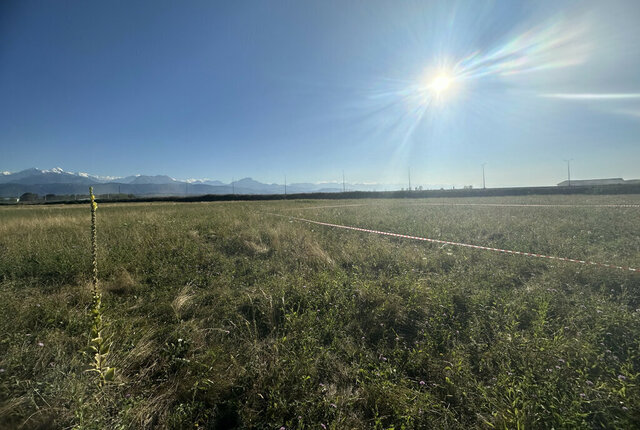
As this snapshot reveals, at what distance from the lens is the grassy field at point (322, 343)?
2148mm

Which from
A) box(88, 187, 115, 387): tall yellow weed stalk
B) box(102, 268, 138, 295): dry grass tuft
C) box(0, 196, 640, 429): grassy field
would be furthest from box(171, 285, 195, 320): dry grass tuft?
box(88, 187, 115, 387): tall yellow weed stalk

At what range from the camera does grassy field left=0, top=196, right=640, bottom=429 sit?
2.15m

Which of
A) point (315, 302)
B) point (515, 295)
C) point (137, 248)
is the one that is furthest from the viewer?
point (137, 248)

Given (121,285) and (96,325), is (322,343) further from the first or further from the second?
(121,285)

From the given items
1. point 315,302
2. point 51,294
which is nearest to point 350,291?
point 315,302

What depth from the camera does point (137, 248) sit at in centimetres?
669

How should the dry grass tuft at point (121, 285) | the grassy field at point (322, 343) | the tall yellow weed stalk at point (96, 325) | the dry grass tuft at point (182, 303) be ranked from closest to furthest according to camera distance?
1. the tall yellow weed stalk at point (96, 325)
2. the grassy field at point (322, 343)
3. the dry grass tuft at point (182, 303)
4. the dry grass tuft at point (121, 285)

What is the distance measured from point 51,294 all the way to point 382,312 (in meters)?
5.87

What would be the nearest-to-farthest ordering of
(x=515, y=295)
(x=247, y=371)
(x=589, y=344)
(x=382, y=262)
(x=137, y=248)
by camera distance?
(x=247, y=371)
(x=589, y=344)
(x=515, y=295)
(x=382, y=262)
(x=137, y=248)

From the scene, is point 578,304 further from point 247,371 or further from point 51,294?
point 51,294

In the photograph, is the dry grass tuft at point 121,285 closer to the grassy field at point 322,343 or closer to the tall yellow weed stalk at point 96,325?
the grassy field at point 322,343

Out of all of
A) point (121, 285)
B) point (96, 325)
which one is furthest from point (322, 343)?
point (121, 285)

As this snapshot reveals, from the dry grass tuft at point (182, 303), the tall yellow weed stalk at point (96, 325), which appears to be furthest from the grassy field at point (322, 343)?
the tall yellow weed stalk at point (96, 325)

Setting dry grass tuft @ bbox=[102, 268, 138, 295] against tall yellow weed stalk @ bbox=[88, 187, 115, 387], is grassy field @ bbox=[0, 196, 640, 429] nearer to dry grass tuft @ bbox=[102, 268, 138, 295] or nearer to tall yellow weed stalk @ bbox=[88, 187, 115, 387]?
dry grass tuft @ bbox=[102, 268, 138, 295]
